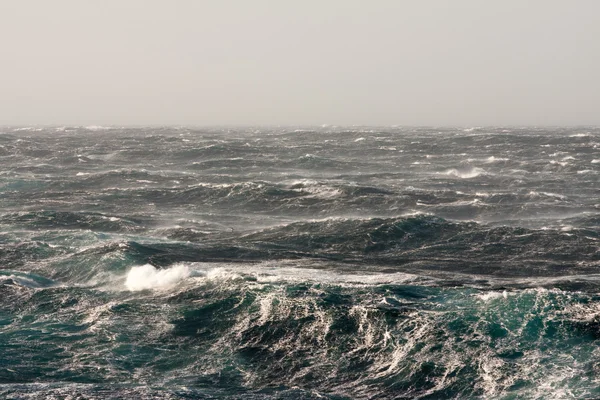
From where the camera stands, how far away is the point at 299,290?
37.5m

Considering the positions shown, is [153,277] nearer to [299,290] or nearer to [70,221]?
[299,290]

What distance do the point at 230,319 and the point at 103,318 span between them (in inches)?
271

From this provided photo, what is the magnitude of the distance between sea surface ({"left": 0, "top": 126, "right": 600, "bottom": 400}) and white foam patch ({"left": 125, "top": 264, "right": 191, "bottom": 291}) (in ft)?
0.42

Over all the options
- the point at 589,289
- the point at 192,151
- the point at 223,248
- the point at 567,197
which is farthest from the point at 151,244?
the point at 192,151

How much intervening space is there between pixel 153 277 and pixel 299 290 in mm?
10240

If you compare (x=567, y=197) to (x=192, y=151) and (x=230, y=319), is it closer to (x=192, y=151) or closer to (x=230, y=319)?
(x=230, y=319)

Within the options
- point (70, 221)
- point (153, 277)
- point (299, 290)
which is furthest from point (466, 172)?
point (153, 277)

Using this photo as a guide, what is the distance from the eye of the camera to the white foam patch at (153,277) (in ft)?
134

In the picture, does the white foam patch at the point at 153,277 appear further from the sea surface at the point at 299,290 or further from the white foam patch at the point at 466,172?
the white foam patch at the point at 466,172

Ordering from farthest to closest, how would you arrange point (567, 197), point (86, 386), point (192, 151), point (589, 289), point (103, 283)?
1. point (192, 151)
2. point (567, 197)
3. point (103, 283)
4. point (589, 289)
5. point (86, 386)

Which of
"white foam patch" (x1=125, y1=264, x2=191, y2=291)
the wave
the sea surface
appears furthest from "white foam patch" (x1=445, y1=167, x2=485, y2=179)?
"white foam patch" (x1=125, y1=264, x2=191, y2=291)

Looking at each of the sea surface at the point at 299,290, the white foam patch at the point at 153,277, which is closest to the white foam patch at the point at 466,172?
the sea surface at the point at 299,290

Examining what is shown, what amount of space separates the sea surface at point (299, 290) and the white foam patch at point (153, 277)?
13cm

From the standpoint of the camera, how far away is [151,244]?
51.9 meters
